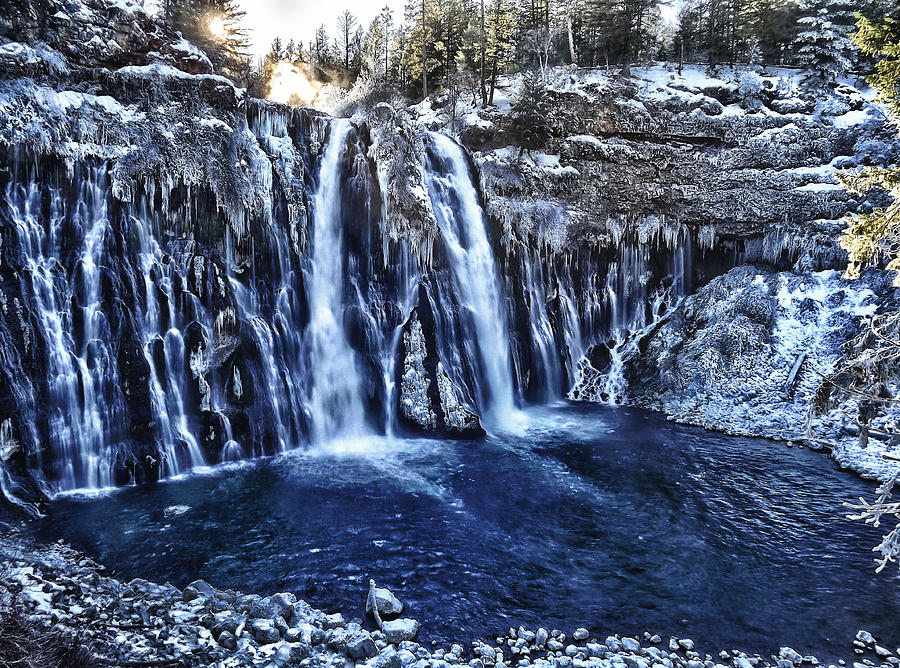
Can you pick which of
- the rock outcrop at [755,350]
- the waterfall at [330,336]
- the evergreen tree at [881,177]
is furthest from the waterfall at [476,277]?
the evergreen tree at [881,177]

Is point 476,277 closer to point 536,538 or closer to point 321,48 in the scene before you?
point 536,538

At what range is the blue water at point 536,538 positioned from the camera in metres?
Result: 9.88


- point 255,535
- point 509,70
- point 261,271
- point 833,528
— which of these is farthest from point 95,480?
point 509,70

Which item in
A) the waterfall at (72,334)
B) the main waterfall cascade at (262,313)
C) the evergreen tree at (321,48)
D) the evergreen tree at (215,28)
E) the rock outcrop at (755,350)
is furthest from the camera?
the evergreen tree at (321,48)

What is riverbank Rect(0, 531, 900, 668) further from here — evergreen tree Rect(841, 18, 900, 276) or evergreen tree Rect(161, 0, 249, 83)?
evergreen tree Rect(161, 0, 249, 83)

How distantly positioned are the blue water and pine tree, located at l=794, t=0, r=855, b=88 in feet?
80.4

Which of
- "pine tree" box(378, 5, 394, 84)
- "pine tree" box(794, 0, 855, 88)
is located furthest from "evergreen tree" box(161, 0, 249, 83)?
"pine tree" box(794, 0, 855, 88)

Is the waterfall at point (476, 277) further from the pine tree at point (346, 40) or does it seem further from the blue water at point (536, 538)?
the pine tree at point (346, 40)

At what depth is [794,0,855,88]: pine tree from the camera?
29781mm

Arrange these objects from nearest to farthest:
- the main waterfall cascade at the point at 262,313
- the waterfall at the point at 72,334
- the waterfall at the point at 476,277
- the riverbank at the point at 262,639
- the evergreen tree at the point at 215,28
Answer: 1. the riverbank at the point at 262,639
2. the waterfall at the point at 72,334
3. the main waterfall cascade at the point at 262,313
4. the waterfall at the point at 476,277
5. the evergreen tree at the point at 215,28

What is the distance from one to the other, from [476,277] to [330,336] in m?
7.37

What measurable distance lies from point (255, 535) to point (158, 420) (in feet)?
20.4

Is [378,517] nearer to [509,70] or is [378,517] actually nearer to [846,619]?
[846,619]

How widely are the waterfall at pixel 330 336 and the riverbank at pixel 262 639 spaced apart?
375 inches
